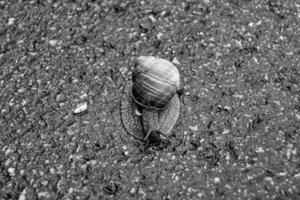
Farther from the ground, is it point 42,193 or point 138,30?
point 138,30

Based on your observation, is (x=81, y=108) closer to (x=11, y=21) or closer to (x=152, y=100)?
(x=152, y=100)

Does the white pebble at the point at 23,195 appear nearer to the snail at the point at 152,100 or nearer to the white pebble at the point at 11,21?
the snail at the point at 152,100

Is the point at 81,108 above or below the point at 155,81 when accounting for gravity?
below

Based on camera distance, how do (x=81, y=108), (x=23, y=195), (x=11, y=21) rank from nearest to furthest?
(x=23, y=195) → (x=81, y=108) → (x=11, y=21)

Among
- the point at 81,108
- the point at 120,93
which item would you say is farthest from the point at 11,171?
the point at 120,93

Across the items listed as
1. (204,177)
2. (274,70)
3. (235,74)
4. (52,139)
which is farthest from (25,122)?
(274,70)

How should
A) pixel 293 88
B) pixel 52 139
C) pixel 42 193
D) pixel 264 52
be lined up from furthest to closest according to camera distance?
1. pixel 264 52
2. pixel 293 88
3. pixel 52 139
4. pixel 42 193

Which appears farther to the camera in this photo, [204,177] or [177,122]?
[177,122]

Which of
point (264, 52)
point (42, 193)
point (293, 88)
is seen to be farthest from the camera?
point (264, 52)

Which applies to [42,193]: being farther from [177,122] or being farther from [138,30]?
[138,30]
